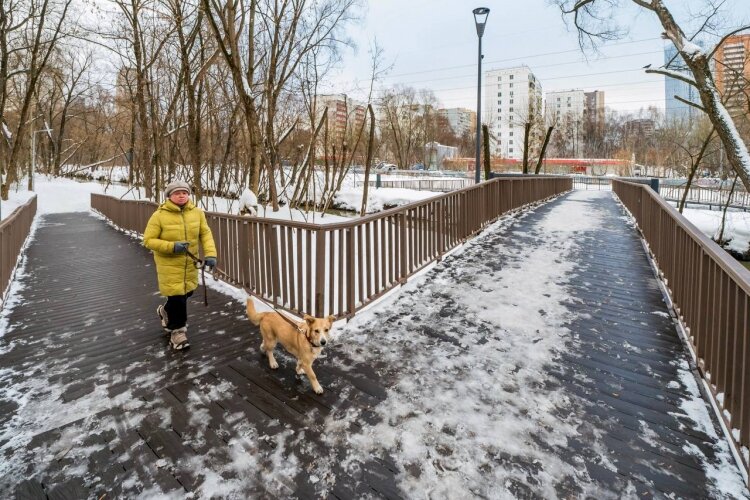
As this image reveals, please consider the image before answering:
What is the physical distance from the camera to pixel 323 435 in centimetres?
276

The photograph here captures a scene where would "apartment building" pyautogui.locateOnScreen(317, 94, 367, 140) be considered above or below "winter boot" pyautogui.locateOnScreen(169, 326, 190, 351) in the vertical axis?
above

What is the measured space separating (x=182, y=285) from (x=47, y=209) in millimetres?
25436

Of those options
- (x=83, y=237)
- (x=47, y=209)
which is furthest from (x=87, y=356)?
(x=47, y=209)

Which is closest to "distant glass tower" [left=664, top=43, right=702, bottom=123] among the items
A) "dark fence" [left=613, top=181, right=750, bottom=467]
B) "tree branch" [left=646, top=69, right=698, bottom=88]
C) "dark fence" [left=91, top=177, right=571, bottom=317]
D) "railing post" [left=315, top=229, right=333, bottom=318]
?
"tree branch" [left=646, top=69, right=698, bottom=88]

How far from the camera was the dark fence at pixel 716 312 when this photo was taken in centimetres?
247

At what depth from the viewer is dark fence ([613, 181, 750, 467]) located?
2.47m

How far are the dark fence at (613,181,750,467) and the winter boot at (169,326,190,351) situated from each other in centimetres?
426

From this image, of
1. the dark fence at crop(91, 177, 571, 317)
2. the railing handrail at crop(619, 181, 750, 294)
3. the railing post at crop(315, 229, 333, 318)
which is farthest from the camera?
the dark fence at crop(91, 177, 571, 317)

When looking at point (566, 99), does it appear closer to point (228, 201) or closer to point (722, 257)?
point (228, 201)

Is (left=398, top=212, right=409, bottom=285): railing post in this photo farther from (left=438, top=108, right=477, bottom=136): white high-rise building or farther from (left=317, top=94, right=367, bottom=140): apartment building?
(left=438, top=108, right=477, bottom=136): white high-rise building

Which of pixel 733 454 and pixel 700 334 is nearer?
pixel 733 454

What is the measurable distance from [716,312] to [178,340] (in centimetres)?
447

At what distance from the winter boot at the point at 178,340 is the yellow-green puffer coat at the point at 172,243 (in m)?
0.38

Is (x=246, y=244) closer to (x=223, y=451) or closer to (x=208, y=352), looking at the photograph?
(x=208, y=352)
